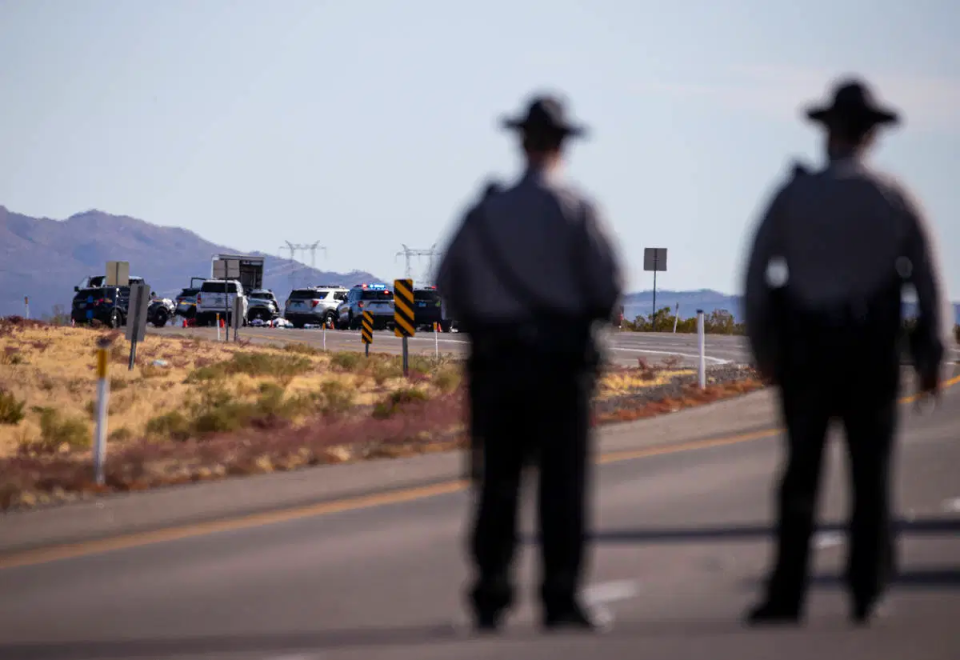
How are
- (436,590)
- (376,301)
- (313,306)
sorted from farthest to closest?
1. (313,306)
2. (376,301)
3. (436,590)

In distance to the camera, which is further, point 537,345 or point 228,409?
point 228,409

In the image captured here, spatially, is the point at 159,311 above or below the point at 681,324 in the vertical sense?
above

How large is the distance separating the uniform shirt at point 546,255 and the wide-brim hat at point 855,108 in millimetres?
1060

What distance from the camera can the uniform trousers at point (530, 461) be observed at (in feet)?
20.0

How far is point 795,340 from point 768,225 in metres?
0.49

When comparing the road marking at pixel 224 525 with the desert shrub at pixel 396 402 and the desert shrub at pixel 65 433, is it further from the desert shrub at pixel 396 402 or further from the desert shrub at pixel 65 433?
the desert shrub at pixel 65 433

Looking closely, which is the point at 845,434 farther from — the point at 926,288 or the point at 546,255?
the point at 546,255

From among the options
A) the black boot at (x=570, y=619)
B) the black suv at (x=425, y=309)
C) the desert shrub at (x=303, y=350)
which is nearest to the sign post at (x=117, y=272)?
the desert shrub at (x=303, y=350)

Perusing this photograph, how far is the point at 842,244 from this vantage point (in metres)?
6.15

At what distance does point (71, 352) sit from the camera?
3962cm

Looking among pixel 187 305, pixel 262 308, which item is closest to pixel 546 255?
pixel 187 305

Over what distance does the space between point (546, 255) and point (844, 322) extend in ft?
4.00

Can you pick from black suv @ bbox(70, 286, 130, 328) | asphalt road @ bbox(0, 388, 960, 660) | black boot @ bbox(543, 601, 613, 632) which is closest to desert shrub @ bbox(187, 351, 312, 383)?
asphalt road @ bbox(0, 388, 960, 660)

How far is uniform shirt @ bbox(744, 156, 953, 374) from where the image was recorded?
20.2 feet
